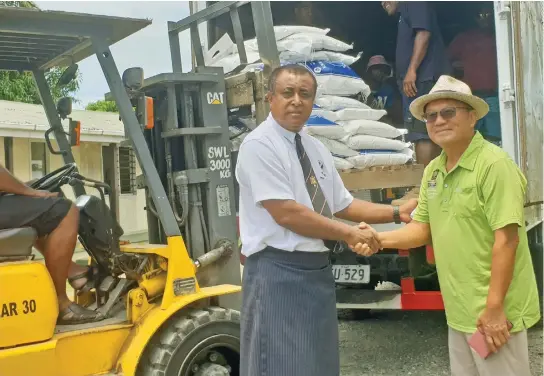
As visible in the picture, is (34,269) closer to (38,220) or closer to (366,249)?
(38,220)

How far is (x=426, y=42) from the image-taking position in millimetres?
4844

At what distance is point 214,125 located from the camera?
375 cm

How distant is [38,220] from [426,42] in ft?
10.6

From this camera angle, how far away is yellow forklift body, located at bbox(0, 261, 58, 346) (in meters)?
3.04

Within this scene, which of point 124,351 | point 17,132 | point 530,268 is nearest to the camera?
point 530,268

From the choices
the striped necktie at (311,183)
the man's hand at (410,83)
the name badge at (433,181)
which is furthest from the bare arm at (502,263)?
the man's hand at (410,83)

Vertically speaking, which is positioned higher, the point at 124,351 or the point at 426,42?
the point at 426,42

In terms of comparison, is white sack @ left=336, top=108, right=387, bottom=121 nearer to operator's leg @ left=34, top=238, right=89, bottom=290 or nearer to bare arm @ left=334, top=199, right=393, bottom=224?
bare arm @ left=334, top=199, right=393, bottom=224

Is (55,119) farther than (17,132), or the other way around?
(17,132)

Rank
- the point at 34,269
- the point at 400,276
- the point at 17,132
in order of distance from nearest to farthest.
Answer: the point at 34,269
the point at 400,276
the point at 17,132

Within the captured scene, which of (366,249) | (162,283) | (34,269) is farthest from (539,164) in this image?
(34,269)

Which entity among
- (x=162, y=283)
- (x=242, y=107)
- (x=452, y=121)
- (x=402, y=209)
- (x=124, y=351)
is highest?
(x=242, y=107)

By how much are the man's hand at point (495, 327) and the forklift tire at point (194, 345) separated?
5.59ft

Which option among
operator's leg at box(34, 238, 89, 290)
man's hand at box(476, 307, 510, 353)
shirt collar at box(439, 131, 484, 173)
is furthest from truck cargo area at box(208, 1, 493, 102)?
man's hand at box(476, 307, 510, 353)
